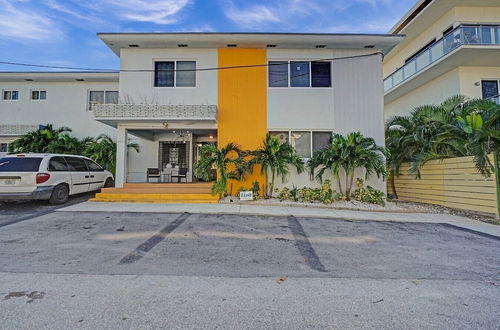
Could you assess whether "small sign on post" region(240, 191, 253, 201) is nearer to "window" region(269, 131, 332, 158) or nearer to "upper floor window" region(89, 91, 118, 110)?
"window" region(269, 131, 332, 158)

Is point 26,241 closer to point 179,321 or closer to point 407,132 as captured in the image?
point 179,321

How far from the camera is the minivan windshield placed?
7555 millimetres

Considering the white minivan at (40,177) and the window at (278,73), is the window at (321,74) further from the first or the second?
the white minivan at (40,177)

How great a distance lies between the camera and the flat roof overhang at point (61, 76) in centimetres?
1375

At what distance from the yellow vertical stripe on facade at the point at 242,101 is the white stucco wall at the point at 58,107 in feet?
26.1

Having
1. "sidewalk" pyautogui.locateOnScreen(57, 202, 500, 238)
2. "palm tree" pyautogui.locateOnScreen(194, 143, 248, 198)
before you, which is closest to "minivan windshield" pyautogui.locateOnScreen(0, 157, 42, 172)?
"sidewalk" pyautogui.locateOnScreen(57, 202, 500, 238)

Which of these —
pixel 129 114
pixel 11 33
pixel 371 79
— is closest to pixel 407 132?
pixel 371 79

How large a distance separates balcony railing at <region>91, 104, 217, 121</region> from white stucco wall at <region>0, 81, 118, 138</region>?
5.18m

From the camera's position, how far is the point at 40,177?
7.70 metres

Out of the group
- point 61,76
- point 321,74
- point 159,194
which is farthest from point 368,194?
point 61,76

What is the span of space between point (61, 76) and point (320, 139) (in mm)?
14627

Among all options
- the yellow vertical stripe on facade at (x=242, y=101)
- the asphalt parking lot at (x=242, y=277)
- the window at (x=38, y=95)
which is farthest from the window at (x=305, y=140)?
the window at (x=38, y=95)

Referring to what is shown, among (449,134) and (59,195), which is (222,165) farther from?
(449,134)

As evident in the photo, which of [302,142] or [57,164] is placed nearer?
[57,164]
